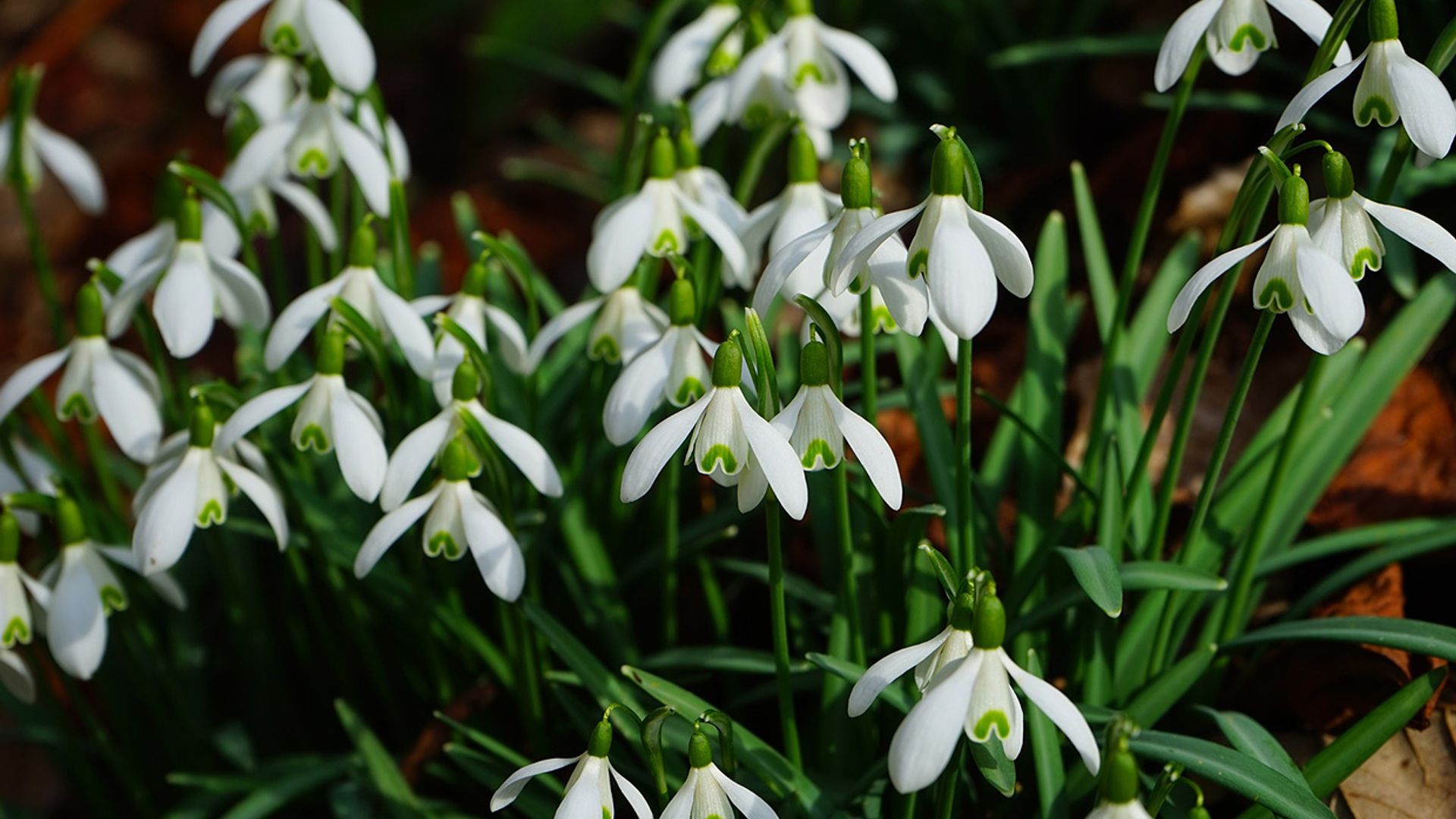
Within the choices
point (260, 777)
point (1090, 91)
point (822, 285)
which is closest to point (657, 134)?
point (822, 285)

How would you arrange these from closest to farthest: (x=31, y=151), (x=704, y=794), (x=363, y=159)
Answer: (x=704, y=794) < (x=363, y=159) < (x=31, y=151)

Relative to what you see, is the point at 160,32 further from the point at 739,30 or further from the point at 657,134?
the point at 657,134

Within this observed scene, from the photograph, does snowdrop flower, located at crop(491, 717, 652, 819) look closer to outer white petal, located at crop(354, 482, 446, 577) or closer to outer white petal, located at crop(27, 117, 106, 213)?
outer white petal, located at crop(354, 482, 446, 577)

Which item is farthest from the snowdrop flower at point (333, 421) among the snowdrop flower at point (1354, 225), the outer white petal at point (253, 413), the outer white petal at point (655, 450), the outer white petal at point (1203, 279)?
the snowdrop flower at point (1354, 225)

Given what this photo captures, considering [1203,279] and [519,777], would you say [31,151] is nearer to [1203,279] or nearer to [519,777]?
[519,777]

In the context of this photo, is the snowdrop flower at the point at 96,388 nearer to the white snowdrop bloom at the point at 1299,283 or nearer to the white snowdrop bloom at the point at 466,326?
the white snowdrop bloom at the point at 466,326

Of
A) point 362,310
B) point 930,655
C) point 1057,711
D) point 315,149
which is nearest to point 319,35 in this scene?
point 315,149

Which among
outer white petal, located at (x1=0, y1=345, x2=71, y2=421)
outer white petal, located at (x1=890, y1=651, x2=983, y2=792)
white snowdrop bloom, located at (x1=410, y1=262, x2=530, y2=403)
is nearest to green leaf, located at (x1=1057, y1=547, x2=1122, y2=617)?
outer white petal, located at (x1=890, y1=651, x2=983, y2=792)
